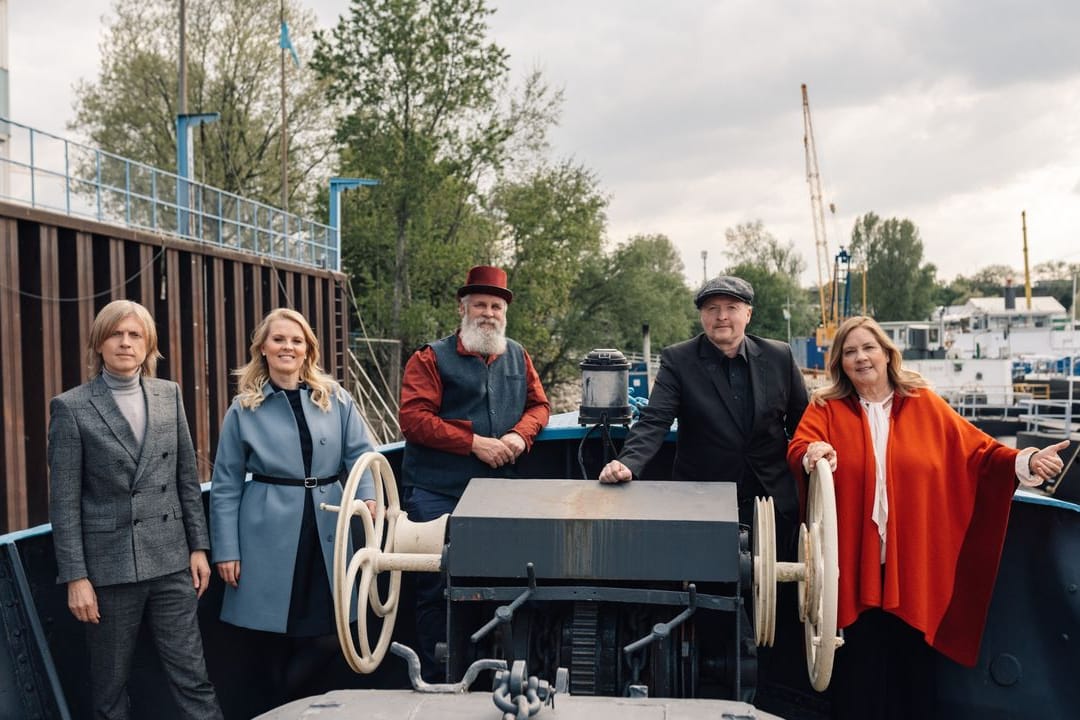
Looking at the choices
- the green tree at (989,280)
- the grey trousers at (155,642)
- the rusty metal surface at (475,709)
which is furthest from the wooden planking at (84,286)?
the green tree at (989,280)

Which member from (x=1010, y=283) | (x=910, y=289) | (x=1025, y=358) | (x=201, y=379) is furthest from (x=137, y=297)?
(x=910, y=289)

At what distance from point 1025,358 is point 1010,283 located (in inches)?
174

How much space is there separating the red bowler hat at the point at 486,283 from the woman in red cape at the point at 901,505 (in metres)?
1.48

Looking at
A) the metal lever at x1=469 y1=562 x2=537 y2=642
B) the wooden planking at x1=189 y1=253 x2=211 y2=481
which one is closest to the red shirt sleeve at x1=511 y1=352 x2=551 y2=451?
the metal lever at x1=469 y1=562 x2=537 y2=642

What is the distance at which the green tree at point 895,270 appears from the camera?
78938 millimetres

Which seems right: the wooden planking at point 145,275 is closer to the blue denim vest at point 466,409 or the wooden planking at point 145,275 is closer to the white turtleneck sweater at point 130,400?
the blue denim vest at point 466,409

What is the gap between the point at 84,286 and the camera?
1298 centimetres

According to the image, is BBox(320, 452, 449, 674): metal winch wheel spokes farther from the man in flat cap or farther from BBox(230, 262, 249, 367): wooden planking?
BBox(230, 262, 249, 367): wooden planking

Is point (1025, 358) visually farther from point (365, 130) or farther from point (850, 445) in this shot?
point (850, 445)

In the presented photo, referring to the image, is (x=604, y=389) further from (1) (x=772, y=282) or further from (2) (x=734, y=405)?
(1) (x=772, y=282)

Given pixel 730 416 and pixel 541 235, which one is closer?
pixel 730 416

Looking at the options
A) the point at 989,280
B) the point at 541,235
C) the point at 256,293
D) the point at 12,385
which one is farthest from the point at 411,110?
the point at 989,280

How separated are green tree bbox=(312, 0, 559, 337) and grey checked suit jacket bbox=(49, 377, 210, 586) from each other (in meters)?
27.5

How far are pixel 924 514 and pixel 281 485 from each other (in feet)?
7.44
